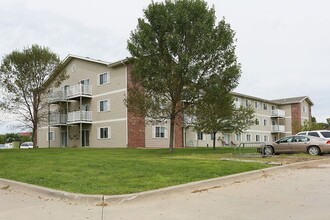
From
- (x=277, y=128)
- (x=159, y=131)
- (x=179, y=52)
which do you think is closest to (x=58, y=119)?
(x=159, y=131)

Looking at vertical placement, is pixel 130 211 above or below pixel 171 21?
below

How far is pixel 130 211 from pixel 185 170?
5054mm

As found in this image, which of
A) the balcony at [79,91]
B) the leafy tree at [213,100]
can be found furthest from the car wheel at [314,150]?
the balcony at [79,91]

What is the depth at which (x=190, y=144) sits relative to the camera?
44.4m

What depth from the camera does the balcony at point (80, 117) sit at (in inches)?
1507

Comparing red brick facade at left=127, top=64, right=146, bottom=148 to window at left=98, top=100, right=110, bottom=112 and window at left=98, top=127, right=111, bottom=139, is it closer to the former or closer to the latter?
window at left=98, top=127, right=111, bottom=139

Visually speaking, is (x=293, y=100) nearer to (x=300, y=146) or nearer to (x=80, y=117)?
(x=80, y=117)

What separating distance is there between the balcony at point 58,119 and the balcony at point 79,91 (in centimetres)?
272

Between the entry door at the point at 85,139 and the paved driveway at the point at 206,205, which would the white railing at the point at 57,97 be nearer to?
the entry door at the point at 85,139

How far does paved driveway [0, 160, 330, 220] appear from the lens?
22.5ft

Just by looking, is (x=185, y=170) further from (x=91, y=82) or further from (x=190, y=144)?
(x=190, y=144)

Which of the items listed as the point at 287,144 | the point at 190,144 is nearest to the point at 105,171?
the point at 287,144

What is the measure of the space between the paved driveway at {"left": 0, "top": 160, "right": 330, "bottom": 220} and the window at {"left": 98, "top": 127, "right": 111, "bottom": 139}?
2677 centimetres

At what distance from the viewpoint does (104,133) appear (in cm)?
3753
